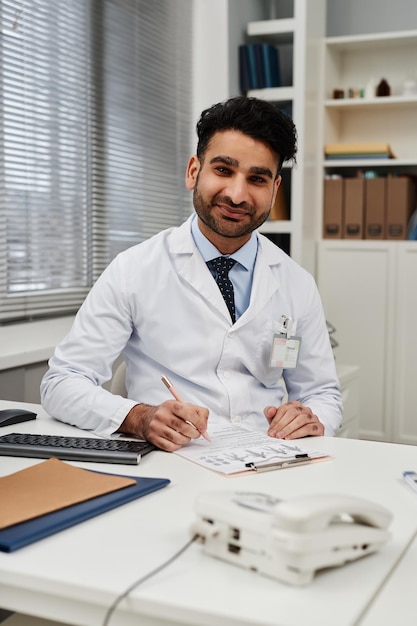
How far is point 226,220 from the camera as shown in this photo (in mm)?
1837

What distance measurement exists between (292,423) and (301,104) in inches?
106

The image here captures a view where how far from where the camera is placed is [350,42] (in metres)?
4.19

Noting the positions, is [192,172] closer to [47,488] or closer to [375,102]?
[47,488]

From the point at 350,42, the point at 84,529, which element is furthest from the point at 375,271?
the point at 84,529

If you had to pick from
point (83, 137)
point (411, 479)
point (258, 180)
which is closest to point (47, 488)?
point (411, 479)

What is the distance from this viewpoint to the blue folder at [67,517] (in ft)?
3.18

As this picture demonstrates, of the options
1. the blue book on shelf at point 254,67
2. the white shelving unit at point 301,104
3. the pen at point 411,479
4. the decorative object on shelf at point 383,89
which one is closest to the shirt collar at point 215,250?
the pen at point 411,479

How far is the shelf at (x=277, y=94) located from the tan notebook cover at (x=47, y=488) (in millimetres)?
3098

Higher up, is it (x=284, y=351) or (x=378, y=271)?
(x=378, y=271)

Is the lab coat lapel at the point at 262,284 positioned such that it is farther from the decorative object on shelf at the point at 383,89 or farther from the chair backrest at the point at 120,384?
the decorative object on shelf at the point at 383,89

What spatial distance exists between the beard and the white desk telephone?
97cm

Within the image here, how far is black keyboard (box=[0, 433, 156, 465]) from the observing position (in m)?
1.36

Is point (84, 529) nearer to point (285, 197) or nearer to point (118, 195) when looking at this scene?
point (118, 195)

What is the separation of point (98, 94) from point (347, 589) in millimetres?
2786
